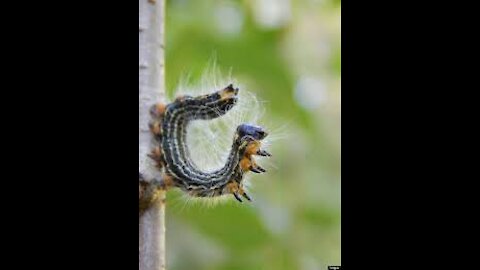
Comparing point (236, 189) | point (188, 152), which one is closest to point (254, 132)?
point (236, 189)

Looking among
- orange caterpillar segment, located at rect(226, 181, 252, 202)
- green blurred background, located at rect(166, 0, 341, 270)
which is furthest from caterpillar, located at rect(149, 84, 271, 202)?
green blurred background, located at rect(166, 0, 341, 270)

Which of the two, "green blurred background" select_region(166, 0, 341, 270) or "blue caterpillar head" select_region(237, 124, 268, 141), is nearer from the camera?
"blue caterpillar head" select_region(237, 124, 268, 141)

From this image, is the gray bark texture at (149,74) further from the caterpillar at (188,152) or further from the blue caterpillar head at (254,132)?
the blue caterpillar head at (254,132)

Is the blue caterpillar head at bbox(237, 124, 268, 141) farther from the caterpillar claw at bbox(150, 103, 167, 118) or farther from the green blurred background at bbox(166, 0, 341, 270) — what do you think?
the green blurred background at bbox(166, 0, 341, 270)

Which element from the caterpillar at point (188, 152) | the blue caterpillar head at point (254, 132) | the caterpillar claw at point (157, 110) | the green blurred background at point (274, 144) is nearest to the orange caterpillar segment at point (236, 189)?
the caterpillar at point (188, 152)
